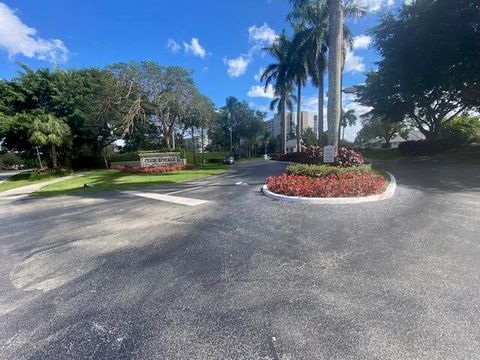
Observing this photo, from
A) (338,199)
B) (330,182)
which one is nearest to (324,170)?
(330,182)

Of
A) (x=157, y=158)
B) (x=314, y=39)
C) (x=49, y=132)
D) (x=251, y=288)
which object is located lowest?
(x=251, y=288)

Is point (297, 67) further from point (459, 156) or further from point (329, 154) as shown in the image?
point (329, 154)

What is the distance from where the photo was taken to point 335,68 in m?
11.6

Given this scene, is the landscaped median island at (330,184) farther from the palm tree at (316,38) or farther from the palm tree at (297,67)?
the palm tree at (297,67)

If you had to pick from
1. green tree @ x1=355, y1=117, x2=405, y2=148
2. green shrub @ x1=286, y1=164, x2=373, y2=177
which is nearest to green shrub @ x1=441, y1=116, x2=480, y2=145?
green tree @ x1=355, y1=117, x2=405, y2=148

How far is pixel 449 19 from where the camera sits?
15.2 m

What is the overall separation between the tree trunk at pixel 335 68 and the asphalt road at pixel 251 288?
19.8 feet

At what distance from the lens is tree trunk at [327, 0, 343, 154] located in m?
11.6

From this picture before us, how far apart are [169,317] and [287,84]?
31.8 metres

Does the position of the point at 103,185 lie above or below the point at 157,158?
below

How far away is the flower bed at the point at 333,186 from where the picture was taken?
801 centimetres

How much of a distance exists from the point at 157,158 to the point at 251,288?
943 inches

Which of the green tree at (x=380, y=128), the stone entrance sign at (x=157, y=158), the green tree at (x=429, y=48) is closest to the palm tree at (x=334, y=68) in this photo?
the green tree at (x=429, y=48)

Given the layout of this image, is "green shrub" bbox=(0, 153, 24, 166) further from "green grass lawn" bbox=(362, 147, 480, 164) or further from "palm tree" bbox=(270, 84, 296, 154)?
"green grass lawn" bbox=(362, 147, 480, 164)
